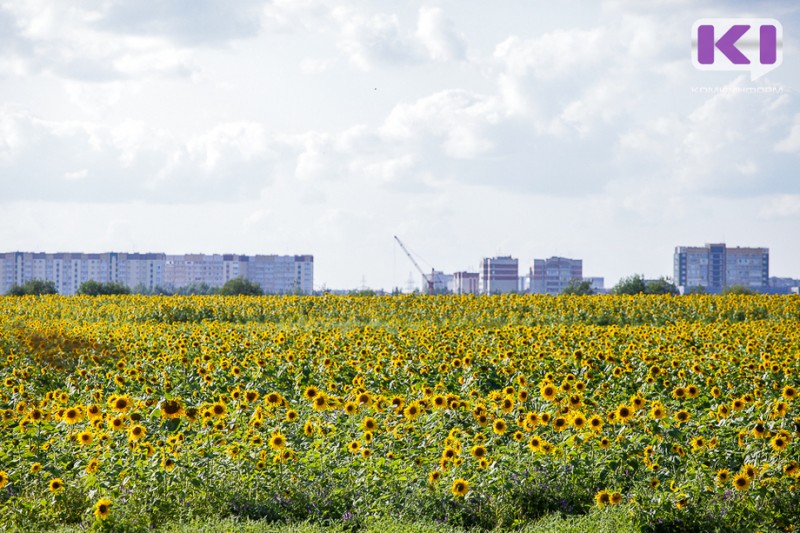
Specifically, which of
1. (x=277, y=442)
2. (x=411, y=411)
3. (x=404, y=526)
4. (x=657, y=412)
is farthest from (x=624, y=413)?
(x=277, y=442)

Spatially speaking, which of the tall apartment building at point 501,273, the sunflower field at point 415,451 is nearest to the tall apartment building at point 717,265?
the tall apartment building at point 501,273

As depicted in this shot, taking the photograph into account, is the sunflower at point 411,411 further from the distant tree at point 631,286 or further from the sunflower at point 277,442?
the distant tree at point 631,286

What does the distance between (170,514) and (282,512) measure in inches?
29.5

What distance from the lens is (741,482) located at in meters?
5.79

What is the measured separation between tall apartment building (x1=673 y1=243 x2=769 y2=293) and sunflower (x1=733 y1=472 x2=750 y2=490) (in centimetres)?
18365

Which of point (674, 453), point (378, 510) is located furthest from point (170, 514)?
point (674, 453)

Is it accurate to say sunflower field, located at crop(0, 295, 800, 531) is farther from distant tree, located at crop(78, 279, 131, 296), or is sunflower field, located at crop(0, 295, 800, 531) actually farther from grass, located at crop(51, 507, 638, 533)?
distant tree, located at crop(78, 279, 131, 296)

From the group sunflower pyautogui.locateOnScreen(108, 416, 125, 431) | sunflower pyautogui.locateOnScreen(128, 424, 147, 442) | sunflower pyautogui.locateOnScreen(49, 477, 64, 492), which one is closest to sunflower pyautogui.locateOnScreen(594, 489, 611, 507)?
sunflower pyautogui.locateOnScreen(128, 424, 147, 442)

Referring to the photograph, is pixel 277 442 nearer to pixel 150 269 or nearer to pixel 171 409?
pixel 171 409

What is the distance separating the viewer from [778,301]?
70.5 feet

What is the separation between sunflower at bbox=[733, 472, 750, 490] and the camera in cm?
578

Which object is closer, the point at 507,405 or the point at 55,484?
the point at 55,484

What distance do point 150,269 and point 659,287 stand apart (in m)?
162

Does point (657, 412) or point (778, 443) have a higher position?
point (657, 412)
